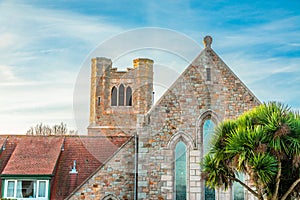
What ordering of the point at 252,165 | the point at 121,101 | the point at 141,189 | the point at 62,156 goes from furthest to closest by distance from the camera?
the point at 121,101, the point at 62,156, the point at 141,189, the point at 252,165

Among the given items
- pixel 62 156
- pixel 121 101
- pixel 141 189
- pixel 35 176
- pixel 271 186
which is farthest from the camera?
pixel 121 101

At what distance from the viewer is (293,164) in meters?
18.8

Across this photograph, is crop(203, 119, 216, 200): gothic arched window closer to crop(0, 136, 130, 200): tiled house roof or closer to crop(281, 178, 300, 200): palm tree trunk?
crop(281, 178, 300, 200): palm tree trunk

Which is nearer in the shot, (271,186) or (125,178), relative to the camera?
(271,186)

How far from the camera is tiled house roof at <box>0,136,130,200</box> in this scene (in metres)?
23.6

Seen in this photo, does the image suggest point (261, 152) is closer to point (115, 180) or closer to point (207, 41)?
point (207, 41)

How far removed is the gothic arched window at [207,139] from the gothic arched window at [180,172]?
1.06 metres

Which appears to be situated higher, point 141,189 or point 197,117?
point 197,117

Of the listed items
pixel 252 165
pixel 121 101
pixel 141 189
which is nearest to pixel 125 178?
pixel 141 189

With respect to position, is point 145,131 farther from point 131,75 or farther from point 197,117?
point 131,75

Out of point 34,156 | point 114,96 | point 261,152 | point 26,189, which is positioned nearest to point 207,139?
point 261,152

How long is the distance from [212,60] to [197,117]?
2986 mm

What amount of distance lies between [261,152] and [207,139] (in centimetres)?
439

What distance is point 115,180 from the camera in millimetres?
22641
